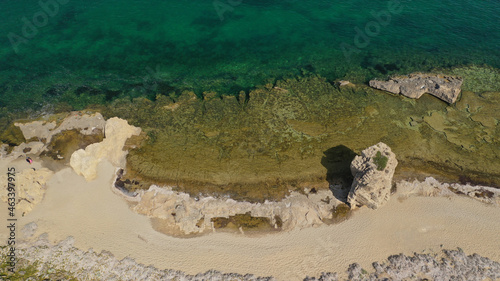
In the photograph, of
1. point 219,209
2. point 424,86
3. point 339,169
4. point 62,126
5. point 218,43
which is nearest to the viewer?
point 219,209

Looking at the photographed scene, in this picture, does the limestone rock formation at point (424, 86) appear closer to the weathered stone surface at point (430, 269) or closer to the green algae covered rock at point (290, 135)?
the green algae covered rock at point (290, 135)

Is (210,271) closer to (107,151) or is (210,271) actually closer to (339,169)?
(339,169)

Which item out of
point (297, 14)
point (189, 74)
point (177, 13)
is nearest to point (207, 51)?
point (189, 74)

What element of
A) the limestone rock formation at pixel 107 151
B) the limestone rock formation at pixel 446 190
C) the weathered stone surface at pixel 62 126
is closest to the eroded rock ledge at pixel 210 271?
the limestone rock formation at pixel 446 190

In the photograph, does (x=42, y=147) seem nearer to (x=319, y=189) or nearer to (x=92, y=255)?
(x=92, y=255)

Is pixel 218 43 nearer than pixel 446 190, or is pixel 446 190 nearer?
pixel 446 190

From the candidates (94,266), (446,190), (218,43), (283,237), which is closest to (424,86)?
(446,190)
